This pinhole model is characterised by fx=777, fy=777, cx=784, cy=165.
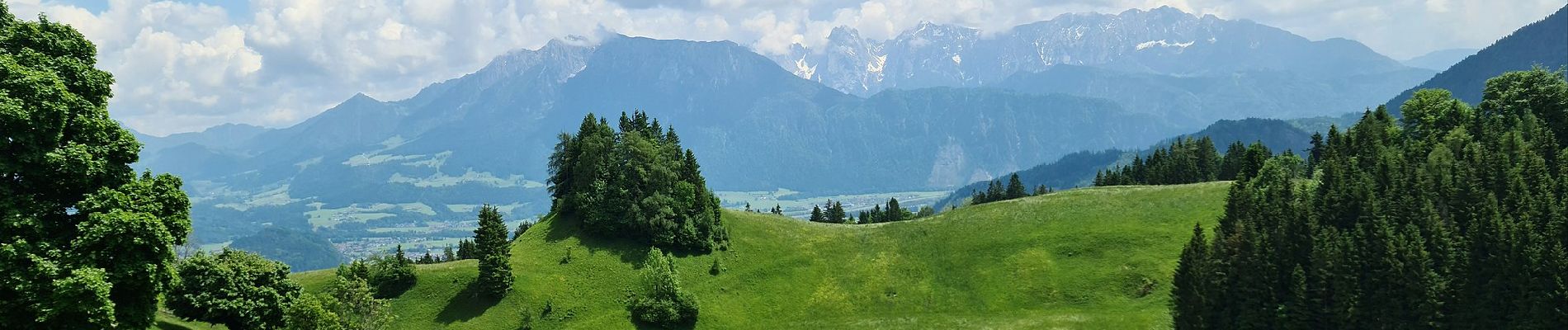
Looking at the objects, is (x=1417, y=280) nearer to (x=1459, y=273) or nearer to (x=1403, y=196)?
(x=1459, y=273)

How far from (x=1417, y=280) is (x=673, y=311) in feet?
210

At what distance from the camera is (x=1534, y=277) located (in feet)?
177

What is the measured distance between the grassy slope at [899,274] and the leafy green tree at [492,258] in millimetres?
1530

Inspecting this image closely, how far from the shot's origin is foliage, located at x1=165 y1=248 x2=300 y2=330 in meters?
50.7

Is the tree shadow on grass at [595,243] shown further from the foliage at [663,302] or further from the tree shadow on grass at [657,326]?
the tree shadow on grass at [657,326]

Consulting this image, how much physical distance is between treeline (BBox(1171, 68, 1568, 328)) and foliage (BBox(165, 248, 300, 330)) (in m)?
73.1

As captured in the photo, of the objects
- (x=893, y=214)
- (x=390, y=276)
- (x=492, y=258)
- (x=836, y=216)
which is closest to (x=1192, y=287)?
(x=492, y=258)

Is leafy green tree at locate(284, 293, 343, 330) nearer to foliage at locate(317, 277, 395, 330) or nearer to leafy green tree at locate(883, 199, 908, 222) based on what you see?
foliage at locate(317, 277, 395, 330)

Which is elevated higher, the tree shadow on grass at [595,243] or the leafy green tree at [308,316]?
the tree shadow on grass at [595,243]

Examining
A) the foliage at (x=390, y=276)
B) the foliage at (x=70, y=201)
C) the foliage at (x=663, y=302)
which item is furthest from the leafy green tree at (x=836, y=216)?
the foliage at (x=70, y=201)

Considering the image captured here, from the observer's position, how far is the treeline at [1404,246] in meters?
55.5

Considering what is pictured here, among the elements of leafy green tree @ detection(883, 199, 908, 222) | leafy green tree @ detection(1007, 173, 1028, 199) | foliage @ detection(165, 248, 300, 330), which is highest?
leafy green tree @ detection(1007, 173, 1028, 199)

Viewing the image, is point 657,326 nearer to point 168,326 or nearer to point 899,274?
point 899,274

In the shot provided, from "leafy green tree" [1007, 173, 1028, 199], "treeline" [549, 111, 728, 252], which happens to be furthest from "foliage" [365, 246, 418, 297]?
"leafy green tree" [1007, 173, 1028, 199]
